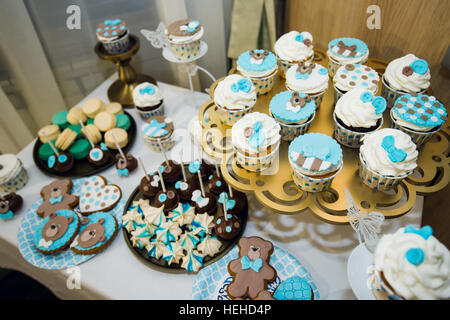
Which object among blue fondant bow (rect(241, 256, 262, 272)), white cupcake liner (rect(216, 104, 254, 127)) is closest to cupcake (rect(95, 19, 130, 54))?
white cupcake liner (rect(216, 104, 254, 127))

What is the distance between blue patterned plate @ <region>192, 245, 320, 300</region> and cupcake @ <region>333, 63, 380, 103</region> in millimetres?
801

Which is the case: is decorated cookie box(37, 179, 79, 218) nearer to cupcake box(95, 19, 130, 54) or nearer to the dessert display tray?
the dessert display tray

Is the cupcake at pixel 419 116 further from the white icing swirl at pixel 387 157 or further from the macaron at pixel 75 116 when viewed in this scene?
the macaron at pixel 75 116

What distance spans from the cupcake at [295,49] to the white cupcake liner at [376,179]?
71 centimetres

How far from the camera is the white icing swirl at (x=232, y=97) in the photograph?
1.45 metres

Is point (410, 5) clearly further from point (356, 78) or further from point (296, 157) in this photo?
point (296, 157)

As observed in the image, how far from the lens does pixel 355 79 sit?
1.49 m

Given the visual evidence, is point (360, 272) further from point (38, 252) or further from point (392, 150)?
point (38, 252)

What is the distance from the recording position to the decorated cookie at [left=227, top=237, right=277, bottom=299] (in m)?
1.29

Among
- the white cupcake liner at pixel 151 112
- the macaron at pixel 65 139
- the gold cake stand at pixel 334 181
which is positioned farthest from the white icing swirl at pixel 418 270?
the macaron at pixel 65 139

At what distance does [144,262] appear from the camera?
149 cm

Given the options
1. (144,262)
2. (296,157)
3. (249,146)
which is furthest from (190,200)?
(296,157)

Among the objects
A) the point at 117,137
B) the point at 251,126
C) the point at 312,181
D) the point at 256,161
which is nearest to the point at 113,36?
the point at 117,137

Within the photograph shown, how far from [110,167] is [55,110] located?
2.98 ft
